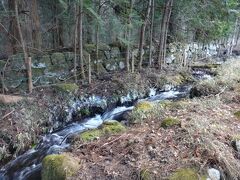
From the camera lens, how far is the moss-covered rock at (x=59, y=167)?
4.43 meters

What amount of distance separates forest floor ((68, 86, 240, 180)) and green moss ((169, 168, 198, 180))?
0.27ft

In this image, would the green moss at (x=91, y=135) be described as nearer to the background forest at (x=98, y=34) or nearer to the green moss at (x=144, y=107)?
the green moss at (x=144, y=107)

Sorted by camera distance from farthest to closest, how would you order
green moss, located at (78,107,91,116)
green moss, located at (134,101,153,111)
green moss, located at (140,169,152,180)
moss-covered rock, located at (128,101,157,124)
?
green moss, located at (78,107,91,116) → green moss, located at (134,101,153,111) → moss-covered rock, located at (128,101,157,124) → green moss, located at (140,169,152,180)

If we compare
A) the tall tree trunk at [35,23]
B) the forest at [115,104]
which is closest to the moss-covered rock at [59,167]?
the forest at [115,104]

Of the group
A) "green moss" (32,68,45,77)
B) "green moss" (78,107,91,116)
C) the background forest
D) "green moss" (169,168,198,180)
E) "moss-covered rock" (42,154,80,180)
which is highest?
the background forest

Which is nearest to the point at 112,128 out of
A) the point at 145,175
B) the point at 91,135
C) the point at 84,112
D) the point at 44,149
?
the point at 91,135

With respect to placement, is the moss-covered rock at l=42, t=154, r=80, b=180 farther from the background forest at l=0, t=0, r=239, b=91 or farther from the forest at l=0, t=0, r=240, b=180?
the background forest at l=0, t=0, r=239, b=91

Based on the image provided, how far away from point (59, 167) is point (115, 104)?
5186mm

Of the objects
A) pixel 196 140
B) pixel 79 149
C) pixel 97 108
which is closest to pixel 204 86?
pixel 97 108

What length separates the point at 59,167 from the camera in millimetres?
4527

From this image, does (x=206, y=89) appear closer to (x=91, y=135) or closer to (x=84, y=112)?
(x=84, y=112)

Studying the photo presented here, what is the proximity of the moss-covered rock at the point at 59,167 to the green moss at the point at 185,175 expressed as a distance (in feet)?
4.92

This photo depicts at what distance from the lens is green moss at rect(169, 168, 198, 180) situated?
408 cm

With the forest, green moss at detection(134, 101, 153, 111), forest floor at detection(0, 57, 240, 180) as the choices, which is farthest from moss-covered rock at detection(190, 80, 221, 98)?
green moss at detection(134, 101, 153, 111)
